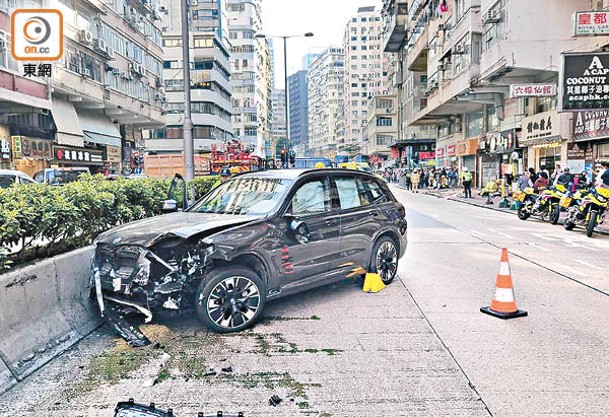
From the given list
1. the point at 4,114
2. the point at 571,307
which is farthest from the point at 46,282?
the point at 4,114

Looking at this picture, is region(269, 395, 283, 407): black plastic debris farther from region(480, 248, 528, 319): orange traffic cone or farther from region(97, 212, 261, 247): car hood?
region(480, 248, 528, 319): orange traffic cone

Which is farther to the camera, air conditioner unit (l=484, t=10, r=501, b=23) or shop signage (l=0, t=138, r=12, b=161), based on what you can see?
air conditioner unit (l=484, t=10, r=501, b=23)

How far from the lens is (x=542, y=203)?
52.7 feet

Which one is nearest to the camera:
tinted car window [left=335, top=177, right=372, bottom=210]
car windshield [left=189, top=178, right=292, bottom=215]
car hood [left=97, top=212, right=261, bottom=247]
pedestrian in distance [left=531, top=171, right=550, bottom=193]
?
car hood [left=97, top=212, right=261, bottom=247]

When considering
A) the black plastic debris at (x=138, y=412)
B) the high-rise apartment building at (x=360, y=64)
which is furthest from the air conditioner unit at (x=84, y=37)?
the high-rise apartment building at (x=360, y=64)

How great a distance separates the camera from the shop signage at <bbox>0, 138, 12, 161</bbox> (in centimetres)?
2153

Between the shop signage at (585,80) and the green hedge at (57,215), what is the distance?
49.6 feet

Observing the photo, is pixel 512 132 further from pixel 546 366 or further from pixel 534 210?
pixel 546 366

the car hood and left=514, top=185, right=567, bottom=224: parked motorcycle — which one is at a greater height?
the car hood

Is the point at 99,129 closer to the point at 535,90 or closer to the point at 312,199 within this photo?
the point at 535,90

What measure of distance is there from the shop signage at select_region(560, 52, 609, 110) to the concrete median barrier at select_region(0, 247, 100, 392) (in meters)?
16.4

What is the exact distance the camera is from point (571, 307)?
6277 mm

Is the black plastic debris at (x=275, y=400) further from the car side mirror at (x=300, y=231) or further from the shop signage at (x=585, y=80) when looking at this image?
the shop signage at (x=585, y=80)

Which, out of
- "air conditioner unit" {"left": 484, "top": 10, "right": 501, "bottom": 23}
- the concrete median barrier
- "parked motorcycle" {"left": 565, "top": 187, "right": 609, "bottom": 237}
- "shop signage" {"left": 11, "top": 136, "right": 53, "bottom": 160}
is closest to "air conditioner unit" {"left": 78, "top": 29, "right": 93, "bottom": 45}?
"shop signage" {"left": 11, "top": 136, "right": 53, "bottom": 160}
